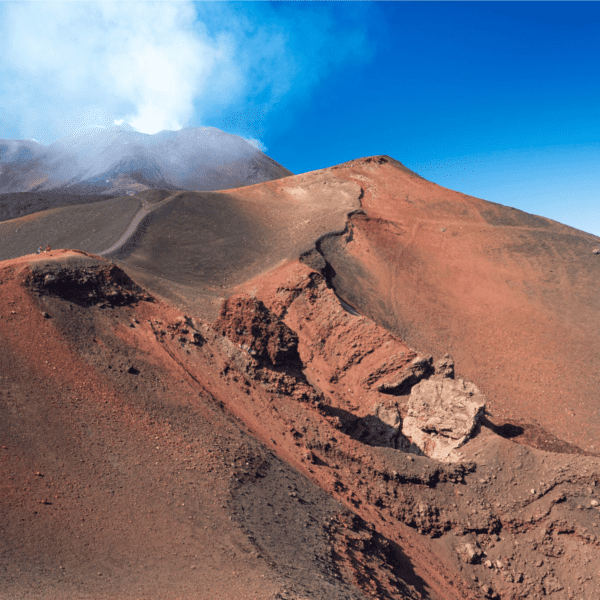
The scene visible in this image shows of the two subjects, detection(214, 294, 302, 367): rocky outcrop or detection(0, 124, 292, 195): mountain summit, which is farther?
detection(0, 124, 292, 195): mountain summit

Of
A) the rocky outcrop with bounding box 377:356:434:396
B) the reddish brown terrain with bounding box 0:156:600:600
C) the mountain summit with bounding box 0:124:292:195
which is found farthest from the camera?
the mountain summit with bounding box 0:124:292:195

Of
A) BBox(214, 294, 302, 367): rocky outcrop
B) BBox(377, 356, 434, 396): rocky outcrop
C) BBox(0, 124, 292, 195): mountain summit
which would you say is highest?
BBox(0, 124, 292, 195): mountain summit

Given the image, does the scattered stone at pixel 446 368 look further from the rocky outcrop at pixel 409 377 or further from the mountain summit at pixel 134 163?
the mountain summit at pixel 134 163

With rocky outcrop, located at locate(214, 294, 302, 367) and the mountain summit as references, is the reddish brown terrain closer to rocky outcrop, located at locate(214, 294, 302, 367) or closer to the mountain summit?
rocky outcrop, located at locate(214, 294, 302, 367)

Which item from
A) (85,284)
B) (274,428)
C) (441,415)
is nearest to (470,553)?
(441,415)

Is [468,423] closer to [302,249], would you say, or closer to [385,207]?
[302,249]

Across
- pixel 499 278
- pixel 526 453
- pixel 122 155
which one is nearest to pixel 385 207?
pixel 499 278

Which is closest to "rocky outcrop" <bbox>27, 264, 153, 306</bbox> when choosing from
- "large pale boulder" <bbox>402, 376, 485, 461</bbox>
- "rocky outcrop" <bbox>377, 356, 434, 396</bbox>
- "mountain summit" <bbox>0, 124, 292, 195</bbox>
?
"rocky outcrop" <bbox>377, 356, 434, 396</bbox>

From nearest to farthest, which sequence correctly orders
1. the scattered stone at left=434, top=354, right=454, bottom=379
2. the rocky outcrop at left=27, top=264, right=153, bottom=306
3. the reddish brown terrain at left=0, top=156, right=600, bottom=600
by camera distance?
the reddish brown terrain at left=0, top=156, right=600, bottom=600 < the rocky outcrop at left=27, top=264, right=153, bottom=306 < the scattered stone at left=434, top=354, right=454, bottom=379
